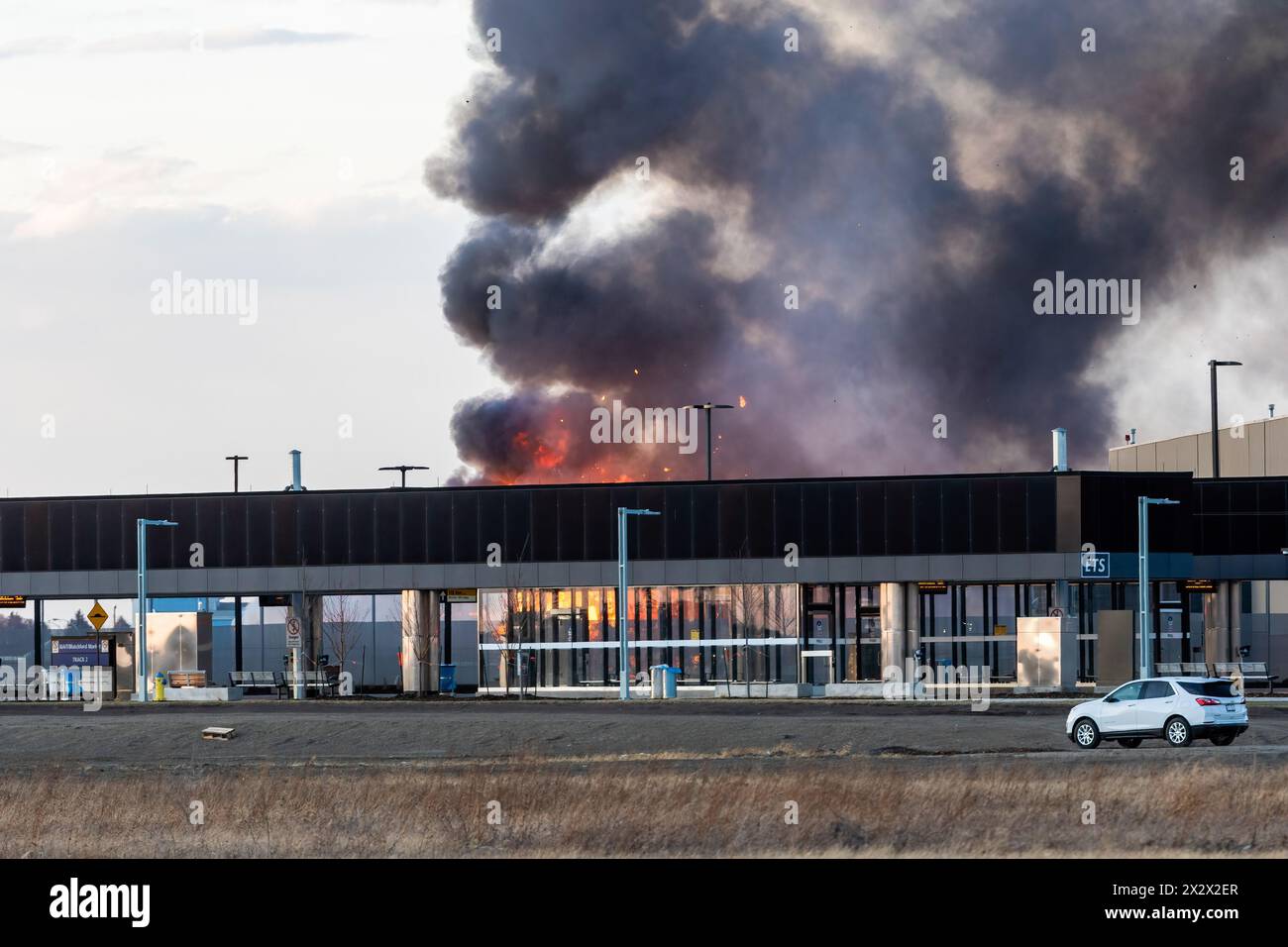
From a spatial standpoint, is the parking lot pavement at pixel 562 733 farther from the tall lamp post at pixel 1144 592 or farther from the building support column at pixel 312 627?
the building support column at pixel 312 627

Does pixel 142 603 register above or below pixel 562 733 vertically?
above

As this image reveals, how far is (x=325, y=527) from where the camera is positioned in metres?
73.8

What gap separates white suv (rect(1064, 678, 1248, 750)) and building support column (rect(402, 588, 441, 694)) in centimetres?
3264

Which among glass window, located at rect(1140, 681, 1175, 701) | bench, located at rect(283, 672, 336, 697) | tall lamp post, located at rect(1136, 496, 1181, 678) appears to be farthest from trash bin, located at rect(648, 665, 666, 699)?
glass window, located at rect(1140, 681, 1175, 701)

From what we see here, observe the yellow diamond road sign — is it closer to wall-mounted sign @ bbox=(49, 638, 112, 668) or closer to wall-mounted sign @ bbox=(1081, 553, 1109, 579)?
wall-mounted sign @ bbox=(49, 638, 112, 668)

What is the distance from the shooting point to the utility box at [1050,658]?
64812 mm

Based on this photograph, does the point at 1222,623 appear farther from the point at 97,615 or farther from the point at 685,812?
the point at 685,812

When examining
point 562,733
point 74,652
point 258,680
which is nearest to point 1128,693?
point 562,733

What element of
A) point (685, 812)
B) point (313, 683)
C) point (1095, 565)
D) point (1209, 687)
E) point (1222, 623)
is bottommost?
point (313, 683)

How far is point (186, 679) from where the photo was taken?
6888cm

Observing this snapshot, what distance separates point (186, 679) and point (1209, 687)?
3919 centimetres

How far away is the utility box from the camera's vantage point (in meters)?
64.8
